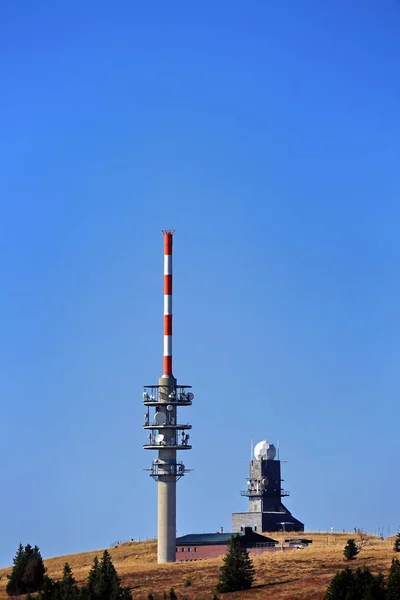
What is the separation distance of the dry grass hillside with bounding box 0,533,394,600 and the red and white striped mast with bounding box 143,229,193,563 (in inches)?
140

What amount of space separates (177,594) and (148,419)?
32.1 m

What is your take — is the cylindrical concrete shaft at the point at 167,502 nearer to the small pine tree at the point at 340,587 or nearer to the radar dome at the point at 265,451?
the radar dome at the point at 265,451

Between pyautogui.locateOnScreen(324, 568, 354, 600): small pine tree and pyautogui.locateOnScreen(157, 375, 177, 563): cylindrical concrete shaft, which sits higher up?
pyautogui.locateOnScreen(157, 375, 177, 563): cylindrical concrete shaft

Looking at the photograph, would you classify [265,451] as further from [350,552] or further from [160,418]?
[350,552]

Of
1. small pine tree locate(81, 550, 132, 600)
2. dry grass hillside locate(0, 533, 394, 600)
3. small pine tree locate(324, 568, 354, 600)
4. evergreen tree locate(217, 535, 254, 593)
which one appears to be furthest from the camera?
evergreen tree locate(217, 535, 254, 593)

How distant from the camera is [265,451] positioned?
142875 mm

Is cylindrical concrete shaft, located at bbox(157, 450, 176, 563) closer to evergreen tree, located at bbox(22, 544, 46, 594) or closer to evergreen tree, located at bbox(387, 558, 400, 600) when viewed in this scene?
evergreen tree, located at bbox(22, 544, 46, 594)

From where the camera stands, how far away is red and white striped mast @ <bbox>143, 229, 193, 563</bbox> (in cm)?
11819

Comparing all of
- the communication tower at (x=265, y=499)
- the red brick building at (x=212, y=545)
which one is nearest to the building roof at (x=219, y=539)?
the red brick building at (x=212, y=545)

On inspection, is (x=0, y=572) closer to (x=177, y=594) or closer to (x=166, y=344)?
(x=166, y=344)

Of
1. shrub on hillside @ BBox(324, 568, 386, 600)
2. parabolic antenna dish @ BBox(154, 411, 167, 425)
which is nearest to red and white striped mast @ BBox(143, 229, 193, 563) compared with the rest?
parabolic antenna dish @ BBox(154, 411, 167, 425)

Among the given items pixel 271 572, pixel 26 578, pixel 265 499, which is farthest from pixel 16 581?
pixel 265 499

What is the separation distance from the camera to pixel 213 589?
9319cm

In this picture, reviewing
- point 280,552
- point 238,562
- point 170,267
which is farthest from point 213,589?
point 170,267
